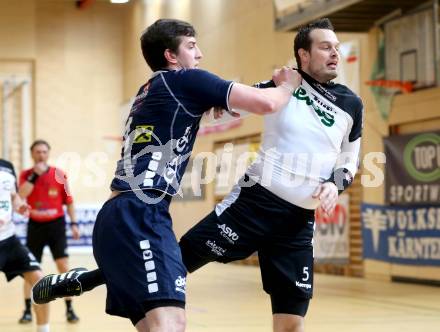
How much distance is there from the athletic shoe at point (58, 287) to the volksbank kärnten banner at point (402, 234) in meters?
11.6

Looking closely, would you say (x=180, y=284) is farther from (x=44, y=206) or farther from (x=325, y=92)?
(x=44, y=206)

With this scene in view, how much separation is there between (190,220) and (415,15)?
1299cm

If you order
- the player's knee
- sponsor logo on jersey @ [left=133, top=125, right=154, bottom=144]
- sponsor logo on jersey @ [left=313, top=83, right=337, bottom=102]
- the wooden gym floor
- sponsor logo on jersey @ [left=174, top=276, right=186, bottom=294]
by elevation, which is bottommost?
the wooden gym floor

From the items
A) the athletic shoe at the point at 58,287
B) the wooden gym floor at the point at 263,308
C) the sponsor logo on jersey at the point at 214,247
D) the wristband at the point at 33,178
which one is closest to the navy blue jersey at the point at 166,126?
the athletic shoe at the point at 58,287

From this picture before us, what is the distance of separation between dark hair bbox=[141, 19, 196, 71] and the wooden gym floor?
5871mm

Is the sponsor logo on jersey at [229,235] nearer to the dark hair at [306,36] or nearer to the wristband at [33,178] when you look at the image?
the dark hair at [306,36]

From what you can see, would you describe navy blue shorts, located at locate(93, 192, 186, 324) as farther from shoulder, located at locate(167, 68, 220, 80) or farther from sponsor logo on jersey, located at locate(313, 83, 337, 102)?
sponsor logo on jersey, located at locate(313, 83, 337, 102)

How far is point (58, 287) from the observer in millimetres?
5410

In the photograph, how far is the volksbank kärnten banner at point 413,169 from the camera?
16156 millimetres

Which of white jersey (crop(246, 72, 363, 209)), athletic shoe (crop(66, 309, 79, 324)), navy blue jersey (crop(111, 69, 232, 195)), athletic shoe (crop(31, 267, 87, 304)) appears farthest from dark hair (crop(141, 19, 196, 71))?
athletic shoe (crop(66, 309, 79, 324))

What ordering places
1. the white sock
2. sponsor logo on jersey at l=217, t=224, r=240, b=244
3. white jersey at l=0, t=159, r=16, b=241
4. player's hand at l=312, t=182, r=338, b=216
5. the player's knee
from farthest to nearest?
white jersey at l=0, t=159, r=16, b=241, the white sock, sponsor logo on jersey at l=217, t=224, r=240, b=244, player's hand at l=312, t=182, r=338, b=216, the player's knee

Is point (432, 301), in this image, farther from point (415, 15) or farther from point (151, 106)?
point (151, 106)

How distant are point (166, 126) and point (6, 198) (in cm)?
633

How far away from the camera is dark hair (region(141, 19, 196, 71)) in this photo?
15.4ft
